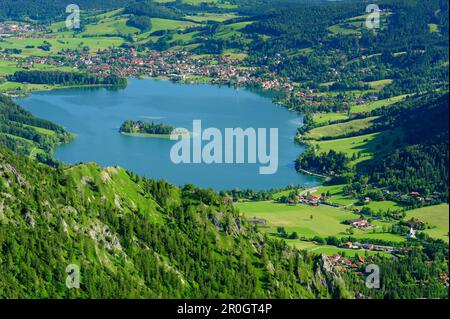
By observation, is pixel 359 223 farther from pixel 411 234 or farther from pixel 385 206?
pixel 385 206

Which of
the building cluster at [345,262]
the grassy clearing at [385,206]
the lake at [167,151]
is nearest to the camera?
the building cluster at [345,262]

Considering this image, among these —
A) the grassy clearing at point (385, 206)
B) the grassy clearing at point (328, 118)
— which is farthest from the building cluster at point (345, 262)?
the grassy clearing at point (328, 118)

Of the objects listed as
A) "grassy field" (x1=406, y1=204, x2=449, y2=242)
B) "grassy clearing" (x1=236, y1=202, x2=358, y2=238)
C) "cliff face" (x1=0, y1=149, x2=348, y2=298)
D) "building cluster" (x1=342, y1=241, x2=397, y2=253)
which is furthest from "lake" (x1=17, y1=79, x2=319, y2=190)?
"cliff face" (x1=0, y1=149, x2=348, y2=298)

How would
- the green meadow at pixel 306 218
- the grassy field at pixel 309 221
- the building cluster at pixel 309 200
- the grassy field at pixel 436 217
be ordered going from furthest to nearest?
1. the building cluster at pixel 309 200
2. the grassy field at pixel 436 217
3. the green meadow at pixel 306 218
4. the grassy field at pixel 309 221

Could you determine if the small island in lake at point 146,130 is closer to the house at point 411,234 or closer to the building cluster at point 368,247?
the house at point 411,234

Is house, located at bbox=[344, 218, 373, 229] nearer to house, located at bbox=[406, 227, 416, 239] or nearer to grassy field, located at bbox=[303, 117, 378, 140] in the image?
house, located at bbox=[406, 227, 416, 239]

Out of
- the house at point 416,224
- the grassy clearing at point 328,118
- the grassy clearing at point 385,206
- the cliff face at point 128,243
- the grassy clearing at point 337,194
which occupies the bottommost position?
the grassy clearing at point 328,118

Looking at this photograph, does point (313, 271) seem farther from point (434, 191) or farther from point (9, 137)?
point (9, 137)
